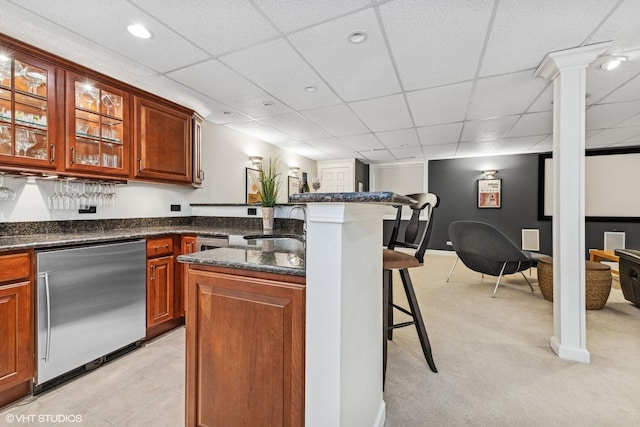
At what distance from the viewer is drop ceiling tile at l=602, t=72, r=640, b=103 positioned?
2557mm

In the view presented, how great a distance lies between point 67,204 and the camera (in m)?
2.34

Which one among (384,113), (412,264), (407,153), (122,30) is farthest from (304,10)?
(407,153)

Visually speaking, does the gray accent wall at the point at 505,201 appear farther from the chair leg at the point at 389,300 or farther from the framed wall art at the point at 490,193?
the chair leg at the point at 389,300

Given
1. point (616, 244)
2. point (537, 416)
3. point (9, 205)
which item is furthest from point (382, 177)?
point (9, 205)

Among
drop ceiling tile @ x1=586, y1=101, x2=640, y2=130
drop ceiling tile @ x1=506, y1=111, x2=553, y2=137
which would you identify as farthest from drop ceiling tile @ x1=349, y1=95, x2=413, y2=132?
drop ceiling tile @ x1=586, y1=101, x2=640, y2=130

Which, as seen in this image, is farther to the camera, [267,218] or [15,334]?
[267,218]

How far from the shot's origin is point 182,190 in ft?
11.2

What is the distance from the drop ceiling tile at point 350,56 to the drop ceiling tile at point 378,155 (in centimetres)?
286

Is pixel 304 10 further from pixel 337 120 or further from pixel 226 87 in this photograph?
pixel 337 120

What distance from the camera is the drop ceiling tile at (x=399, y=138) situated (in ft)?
13.7

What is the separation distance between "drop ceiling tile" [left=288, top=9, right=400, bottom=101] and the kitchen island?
1.26 m

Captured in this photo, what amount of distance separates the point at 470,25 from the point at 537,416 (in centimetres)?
227

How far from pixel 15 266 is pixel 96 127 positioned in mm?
1256

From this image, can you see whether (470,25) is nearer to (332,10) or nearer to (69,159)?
(332,10)
